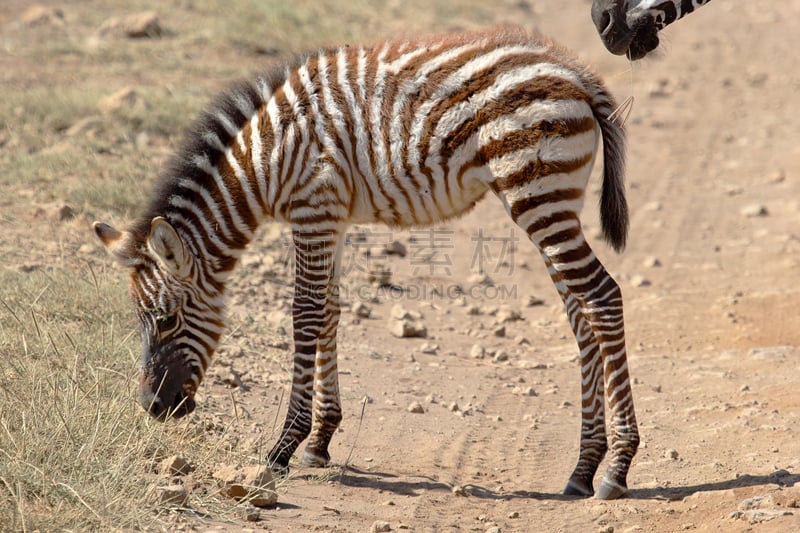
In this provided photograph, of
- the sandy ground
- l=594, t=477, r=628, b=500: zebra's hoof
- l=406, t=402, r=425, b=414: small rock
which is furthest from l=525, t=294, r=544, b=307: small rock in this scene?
l=594, t=477, r=628, b=500: zebra's hoof

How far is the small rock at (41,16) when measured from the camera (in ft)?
53.9

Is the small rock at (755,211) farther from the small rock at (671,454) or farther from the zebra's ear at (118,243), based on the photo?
the zebra's ear at (118,243)

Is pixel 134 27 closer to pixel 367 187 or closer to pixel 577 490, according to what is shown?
pixel 367 187

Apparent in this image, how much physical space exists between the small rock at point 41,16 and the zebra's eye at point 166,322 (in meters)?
12.3

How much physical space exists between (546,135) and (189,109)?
784cm

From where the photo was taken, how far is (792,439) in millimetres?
6266

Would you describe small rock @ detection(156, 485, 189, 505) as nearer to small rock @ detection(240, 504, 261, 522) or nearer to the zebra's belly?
small rock @ detection(240, 504, 261, 522)

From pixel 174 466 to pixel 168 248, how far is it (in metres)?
1.30

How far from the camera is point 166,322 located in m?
5.86

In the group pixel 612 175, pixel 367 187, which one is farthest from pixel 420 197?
pixel 612 175

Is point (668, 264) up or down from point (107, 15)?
down

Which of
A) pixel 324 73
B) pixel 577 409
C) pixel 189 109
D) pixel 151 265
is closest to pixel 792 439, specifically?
pixel 577 409

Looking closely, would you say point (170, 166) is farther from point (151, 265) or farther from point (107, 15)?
point (107, 15)

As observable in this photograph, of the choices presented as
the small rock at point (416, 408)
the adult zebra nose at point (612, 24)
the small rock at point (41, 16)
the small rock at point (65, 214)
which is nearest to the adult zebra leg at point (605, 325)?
the adult zebra nose at point (612, 24)
